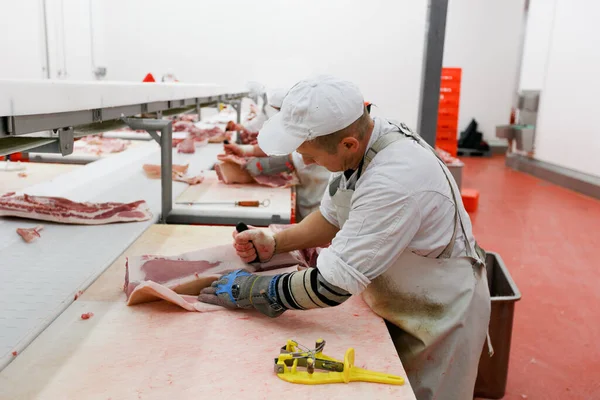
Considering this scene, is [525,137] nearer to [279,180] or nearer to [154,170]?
[279,180]

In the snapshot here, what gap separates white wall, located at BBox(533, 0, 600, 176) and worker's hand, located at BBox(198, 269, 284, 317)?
683cm

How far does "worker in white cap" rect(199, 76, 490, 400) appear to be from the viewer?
4.33ft

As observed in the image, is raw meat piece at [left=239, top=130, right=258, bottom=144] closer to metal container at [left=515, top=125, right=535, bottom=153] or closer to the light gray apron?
the light gray apron

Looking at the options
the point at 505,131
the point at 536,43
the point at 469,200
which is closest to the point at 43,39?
the point at 469,200

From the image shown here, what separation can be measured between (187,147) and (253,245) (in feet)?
9.56

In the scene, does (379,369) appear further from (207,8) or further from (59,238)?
(207,8)

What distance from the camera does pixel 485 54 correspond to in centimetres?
1036

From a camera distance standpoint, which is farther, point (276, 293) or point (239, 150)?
point (239, 150)

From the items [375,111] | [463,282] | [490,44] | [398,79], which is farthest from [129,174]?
[490,44]

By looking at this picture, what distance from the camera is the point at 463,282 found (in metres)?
1.55

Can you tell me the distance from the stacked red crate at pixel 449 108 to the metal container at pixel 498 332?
6324mm

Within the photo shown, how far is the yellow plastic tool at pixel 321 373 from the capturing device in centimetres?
118

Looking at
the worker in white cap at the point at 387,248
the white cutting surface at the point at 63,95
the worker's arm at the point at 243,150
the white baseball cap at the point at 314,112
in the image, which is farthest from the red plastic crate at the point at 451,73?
the white baseball cap at the point at 314,112

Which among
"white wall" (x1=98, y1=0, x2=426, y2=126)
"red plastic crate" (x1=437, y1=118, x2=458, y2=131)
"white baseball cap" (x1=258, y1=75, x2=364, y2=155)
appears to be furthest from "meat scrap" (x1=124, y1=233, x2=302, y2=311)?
"red plastic crate" (x1=437, y1=118, x2=458, y2=131)
